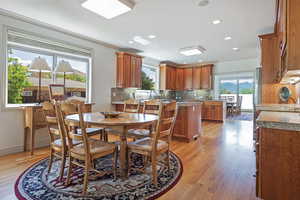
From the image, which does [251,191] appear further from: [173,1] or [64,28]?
[64,28]

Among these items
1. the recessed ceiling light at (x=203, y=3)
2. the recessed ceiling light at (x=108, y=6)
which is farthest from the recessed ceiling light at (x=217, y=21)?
the recessed ceiling light at (x=108, y=6)

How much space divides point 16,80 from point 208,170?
3796 millimetres

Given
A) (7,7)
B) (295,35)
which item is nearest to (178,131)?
(295,35)

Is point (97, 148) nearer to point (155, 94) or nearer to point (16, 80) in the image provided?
point (16, 80)

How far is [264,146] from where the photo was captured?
144cm

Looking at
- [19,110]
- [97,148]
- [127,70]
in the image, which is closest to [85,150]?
[97,148]

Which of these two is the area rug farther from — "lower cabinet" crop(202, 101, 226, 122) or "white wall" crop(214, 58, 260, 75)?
"white wall" crop(214, 58, 260, 75)

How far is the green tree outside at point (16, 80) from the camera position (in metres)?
3.18

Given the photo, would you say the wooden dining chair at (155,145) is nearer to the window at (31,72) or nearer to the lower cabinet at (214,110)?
the window at (31,72)

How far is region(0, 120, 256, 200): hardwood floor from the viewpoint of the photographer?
1854 mm

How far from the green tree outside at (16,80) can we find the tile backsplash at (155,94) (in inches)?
84.9

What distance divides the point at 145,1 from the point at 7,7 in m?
2.30

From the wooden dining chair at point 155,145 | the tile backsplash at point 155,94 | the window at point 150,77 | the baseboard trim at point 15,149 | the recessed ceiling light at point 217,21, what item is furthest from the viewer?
the window at point 150,77

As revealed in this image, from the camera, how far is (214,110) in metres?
6.89
